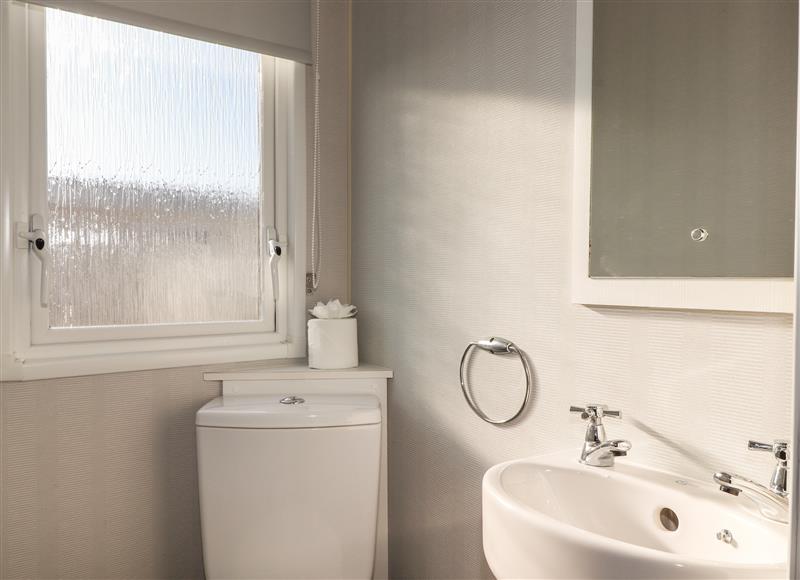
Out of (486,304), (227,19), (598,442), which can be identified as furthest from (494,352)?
(227,19)

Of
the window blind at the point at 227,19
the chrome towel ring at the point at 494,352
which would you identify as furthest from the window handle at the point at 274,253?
the chrome towel ring at the point at 494,352

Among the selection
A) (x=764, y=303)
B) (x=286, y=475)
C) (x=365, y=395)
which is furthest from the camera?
(x=365, y=395)

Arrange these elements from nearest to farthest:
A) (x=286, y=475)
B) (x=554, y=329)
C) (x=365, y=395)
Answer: (x=554, y=329), (x=286, y=475), (x=365, y=395)

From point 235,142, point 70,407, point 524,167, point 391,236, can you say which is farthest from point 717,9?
point 70,407

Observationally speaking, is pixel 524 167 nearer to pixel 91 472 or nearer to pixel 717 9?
pixel 717 9

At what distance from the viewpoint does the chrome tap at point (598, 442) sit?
3.40ft

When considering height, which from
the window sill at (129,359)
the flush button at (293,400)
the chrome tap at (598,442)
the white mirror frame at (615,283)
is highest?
the white mirror frame at (615,283)

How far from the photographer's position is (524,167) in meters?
1.30

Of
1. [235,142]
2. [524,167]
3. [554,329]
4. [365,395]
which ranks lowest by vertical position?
[365,395]

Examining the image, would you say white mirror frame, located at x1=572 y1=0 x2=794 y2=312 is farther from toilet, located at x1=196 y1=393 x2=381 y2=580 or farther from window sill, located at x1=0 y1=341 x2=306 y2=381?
window sill, located at x1=0 y1=341 x2=306 y2=381

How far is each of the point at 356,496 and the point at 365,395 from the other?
0.27m

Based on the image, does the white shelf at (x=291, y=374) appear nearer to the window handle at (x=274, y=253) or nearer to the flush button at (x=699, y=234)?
the window handle at (x=274, y=253)

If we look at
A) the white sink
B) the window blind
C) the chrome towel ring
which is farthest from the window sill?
the white sink

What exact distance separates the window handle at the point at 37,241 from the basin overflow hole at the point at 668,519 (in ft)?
4.64
